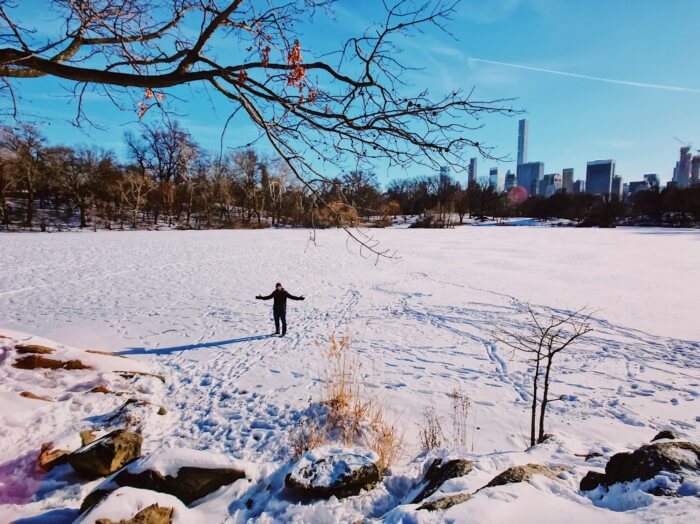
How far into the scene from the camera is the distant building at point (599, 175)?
161m

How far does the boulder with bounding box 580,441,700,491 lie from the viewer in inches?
95.2

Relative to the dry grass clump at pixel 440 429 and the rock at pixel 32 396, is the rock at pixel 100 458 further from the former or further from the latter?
the dry grass clump at pixel 440 429

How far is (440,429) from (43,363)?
19.7 ft

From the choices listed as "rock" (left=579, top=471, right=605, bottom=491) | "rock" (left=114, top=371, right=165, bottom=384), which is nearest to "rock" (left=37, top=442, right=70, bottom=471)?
"rock" (left=114, top=371, right=165, bottom=384)

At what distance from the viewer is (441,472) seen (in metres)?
3.10

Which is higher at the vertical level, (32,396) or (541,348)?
(32,396)

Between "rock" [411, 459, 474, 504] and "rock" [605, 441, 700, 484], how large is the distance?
40.6 inches

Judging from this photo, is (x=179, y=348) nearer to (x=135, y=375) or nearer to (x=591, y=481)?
(x=135, y=375)

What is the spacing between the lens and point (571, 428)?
528 cm

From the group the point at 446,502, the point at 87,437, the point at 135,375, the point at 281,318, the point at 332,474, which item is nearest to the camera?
the point at 446,502

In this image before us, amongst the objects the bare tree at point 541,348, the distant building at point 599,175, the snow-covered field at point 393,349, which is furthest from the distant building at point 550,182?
the bare tree at point 541,348

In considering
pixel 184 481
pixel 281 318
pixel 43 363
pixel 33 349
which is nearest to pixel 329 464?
pixel 184 481

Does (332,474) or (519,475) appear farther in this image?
(332,474)

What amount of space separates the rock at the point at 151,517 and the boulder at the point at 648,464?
303 cm
